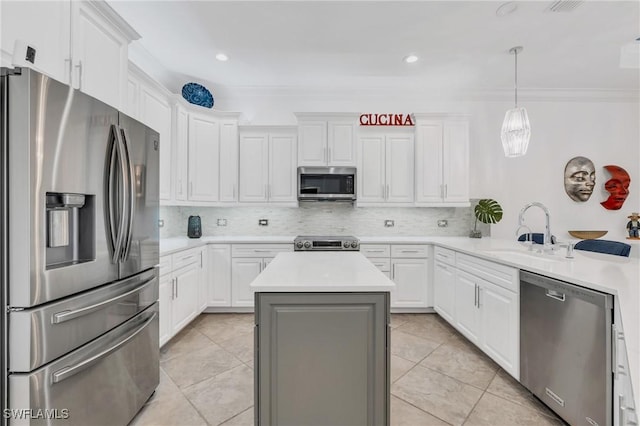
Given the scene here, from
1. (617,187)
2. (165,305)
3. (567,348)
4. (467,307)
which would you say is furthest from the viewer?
(617,187)

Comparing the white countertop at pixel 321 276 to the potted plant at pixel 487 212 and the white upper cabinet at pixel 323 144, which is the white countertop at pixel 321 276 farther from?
the potted plant at pixel 487 212

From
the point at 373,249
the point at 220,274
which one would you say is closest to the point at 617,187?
the point at 373,249

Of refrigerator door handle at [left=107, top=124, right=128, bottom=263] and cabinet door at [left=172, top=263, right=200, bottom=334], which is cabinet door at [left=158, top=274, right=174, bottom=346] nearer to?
cabinet door at [left=172, top=263, right=200, bottom=334]

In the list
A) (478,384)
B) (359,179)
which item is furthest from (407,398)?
(359,179)

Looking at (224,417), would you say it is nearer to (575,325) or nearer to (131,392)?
(131,392)

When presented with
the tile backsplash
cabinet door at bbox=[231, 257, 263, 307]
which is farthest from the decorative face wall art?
cabinet door at bbox=[231, 257, 263, 307]

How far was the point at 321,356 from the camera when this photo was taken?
1358 mm

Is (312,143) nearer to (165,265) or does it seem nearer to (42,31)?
(165,265)

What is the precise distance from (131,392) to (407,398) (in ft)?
5.79

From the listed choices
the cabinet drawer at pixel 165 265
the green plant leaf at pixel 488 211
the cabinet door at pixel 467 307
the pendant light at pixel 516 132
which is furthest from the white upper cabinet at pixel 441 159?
the cabinet drawer at pixel 165 265

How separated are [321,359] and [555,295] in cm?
149

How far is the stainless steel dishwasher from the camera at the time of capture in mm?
1440

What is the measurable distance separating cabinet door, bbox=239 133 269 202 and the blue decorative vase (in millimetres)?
627

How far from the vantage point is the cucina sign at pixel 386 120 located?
388 centimetres
